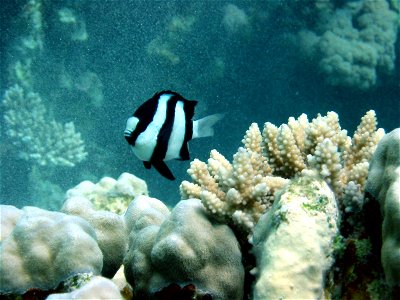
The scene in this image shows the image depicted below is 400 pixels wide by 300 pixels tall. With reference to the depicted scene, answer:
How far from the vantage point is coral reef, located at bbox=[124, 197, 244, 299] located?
1935mm

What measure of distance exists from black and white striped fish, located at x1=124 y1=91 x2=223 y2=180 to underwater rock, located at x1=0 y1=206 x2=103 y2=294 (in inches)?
22.7

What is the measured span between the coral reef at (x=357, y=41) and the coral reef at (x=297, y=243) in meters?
12.2

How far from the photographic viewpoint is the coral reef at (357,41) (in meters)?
12.7

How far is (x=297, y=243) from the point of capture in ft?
5.18

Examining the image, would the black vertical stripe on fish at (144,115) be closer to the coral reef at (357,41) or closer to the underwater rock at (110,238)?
the underwater rock at (110,238)

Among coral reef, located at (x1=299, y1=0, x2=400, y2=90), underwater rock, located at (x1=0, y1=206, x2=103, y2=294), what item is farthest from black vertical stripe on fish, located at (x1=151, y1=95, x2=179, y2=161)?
coral reef, located at (x1=299, y1=0, x2=400, y2=90)

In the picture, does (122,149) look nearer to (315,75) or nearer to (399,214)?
(315,75)

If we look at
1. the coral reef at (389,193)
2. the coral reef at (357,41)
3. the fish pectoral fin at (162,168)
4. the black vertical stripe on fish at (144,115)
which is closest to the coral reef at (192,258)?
the fish pectoral fin at (162,168)

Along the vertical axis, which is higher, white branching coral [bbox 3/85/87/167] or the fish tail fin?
white branching coral [bbox 3/85/87/167]

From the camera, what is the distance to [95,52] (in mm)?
13078

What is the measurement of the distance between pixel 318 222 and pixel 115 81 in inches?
504

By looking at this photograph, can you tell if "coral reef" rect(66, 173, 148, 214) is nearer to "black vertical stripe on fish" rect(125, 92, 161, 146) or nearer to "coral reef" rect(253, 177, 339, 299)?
"black vertical stripe on fish" rect(125, 92, 161, 146)

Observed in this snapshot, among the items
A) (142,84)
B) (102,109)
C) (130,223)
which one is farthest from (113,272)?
(142,84)

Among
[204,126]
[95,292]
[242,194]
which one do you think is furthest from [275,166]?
[95,292]
